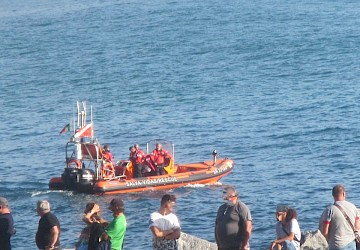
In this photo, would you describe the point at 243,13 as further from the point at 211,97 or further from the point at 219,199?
the point at 219,199

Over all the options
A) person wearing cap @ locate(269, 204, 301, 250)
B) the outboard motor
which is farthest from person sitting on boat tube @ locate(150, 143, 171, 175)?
person wearing cap @ locate(269, 204, 301, 250)

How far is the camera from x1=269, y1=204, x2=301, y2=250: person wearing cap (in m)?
14.5

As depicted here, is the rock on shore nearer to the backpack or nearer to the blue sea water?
the backpack

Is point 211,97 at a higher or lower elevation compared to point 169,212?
lower

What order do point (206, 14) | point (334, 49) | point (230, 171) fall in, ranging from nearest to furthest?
point (230, 171) → point (334, 49) → point (206, 14)

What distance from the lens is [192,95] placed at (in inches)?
2357

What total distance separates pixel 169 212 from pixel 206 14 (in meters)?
80.8

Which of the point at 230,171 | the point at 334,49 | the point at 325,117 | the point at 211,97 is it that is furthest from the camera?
the point at 334,49

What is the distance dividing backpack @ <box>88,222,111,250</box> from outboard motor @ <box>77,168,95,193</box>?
1985 centimetres

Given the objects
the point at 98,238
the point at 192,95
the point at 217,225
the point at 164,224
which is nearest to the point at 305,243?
the point at 217,225

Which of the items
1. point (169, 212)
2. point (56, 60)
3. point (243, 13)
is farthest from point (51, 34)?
point (169, 212)

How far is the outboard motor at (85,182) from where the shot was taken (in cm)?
3334

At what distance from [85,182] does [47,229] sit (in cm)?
1940

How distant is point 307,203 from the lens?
3284 cm
